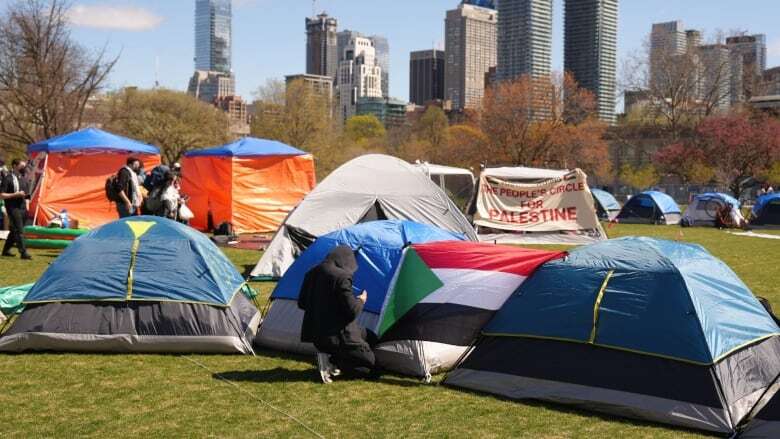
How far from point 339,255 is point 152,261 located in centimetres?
232

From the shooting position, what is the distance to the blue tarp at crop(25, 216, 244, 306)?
849 centimetres

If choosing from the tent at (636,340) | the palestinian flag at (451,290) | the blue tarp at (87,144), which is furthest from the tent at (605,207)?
the tent at (636,340)

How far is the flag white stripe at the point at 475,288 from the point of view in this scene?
7.61 meters

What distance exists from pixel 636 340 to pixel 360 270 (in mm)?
2852

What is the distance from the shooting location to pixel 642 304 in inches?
270

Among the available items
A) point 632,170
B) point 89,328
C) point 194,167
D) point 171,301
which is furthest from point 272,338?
point 632,170

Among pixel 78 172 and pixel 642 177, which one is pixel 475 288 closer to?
pixel 78 172

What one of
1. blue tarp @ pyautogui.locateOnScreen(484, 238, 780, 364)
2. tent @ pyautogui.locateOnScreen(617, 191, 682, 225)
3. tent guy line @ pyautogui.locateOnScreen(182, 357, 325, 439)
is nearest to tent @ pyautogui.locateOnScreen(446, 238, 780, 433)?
blue tarp @ pyautogui.locateOnScreen(484, 238, 780, 364)

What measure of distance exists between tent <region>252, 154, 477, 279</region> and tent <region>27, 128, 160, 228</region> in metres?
9.77

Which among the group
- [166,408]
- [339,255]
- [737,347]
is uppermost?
[339,255]

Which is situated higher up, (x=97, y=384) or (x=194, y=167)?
(x=194, y=167)

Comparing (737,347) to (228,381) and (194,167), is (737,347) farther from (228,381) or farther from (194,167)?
(194,167)

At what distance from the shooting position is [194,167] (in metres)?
24.2

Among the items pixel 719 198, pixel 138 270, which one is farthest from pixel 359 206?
pixel 719 198
